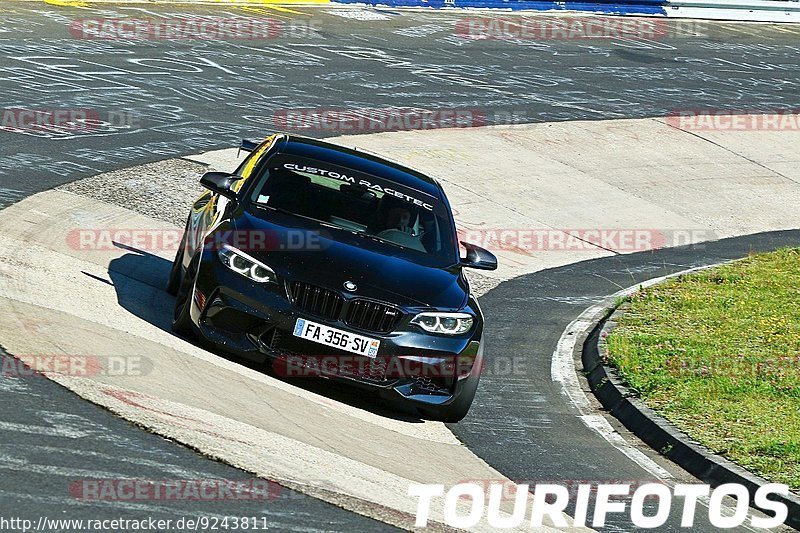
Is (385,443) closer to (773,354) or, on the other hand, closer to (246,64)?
(773,354)

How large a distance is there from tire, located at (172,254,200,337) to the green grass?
11.8 feet

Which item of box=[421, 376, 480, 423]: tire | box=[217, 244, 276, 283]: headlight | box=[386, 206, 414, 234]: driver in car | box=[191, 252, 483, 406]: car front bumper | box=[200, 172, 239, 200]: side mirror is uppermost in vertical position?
box=[200, 172, 239, 200]: side mirror

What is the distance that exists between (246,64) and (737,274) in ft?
34.2

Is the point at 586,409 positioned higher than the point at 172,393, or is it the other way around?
the point at 172,393

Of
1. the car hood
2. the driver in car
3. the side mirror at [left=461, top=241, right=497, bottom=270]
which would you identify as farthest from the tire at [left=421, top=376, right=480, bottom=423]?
the driver in car

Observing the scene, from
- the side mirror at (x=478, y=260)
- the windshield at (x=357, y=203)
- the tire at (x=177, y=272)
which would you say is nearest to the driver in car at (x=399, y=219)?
the windshield at (x=357, y=203)

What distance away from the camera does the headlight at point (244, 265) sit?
Result: 859 cm

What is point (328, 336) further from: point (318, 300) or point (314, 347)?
point (318, 300)

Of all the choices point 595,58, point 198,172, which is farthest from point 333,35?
point 198,172

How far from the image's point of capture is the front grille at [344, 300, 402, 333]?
848cm

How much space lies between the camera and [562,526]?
7.20m

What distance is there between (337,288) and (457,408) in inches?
48.8

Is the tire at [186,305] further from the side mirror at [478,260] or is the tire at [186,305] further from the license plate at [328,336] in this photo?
the side mirror at [478,260]

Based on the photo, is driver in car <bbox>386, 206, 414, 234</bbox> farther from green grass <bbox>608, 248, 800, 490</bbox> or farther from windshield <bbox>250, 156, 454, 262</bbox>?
green grass <bbox>608, 248, 800, 490</bbox>
